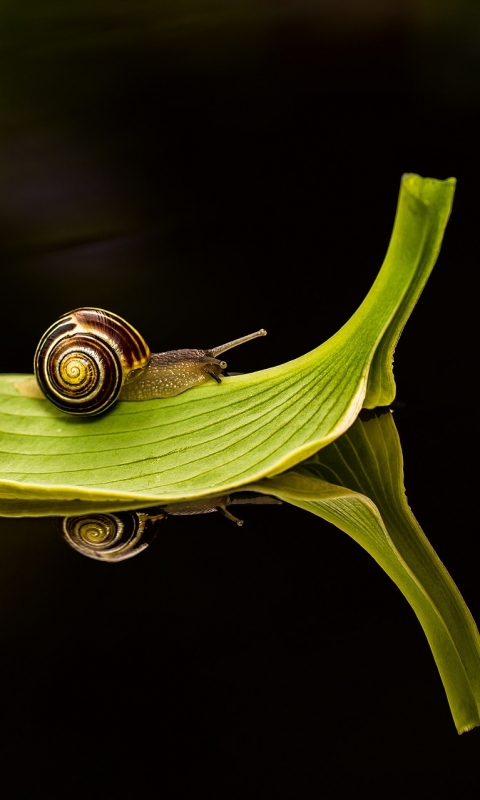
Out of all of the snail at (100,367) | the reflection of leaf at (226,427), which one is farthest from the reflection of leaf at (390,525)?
the snail at (100,367)

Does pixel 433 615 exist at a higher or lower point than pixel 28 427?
lower

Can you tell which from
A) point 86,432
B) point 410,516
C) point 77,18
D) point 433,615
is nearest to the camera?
point 433,615

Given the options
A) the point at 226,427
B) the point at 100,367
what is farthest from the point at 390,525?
the point at 100,367

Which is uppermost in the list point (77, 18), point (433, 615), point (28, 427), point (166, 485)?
point (77, 18)

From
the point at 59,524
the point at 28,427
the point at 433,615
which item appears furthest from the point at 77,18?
the point at 433,615

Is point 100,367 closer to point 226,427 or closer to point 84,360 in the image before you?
point 84,360

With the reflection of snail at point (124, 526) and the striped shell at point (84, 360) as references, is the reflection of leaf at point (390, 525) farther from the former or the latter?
the striped shell at point (84, 360)

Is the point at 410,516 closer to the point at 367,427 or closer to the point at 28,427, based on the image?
the point at 367,427
